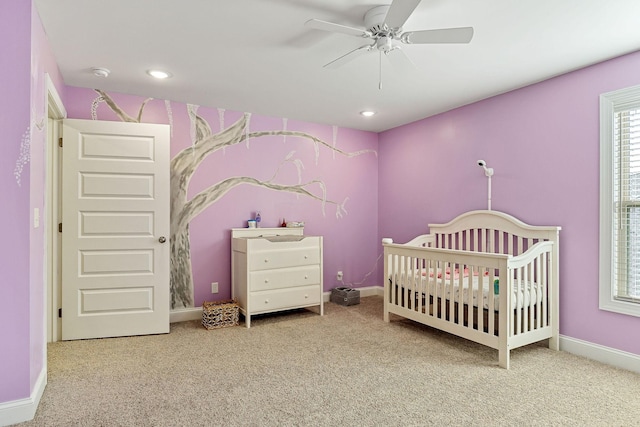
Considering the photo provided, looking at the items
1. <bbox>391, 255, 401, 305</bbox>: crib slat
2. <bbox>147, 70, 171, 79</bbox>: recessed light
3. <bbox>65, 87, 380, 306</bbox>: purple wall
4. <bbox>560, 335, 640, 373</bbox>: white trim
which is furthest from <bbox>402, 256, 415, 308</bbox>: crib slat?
<bbox>147, 70, 171, 79</bbox>: recessed light

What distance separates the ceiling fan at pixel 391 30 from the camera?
179 cm

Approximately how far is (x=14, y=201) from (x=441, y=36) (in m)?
2.41

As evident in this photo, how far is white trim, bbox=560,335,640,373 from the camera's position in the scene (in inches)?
99.7

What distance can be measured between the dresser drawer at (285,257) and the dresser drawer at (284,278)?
5 cm

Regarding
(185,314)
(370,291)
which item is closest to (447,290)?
(370,291)

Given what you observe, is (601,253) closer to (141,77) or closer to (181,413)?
(181,413)

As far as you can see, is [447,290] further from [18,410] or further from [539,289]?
[18,410]

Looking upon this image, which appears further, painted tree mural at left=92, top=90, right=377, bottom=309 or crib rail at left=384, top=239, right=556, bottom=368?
painted tree mural at left=92, top=90, right=377, bottom=309

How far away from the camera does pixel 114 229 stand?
3.22 metres

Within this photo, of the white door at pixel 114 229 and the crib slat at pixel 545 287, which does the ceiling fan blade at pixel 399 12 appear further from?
the white door at pixel 114 229

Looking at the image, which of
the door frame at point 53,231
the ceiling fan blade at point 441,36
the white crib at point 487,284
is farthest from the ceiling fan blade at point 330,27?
the door frame at point 53,231

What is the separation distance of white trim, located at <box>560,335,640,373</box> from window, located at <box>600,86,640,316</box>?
11.7 inches

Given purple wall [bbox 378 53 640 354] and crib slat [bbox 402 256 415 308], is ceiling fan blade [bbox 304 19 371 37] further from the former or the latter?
crib slat [bbox 402 256 415 308]

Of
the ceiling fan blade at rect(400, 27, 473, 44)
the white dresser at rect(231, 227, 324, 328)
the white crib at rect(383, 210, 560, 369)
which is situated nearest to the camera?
the ceiling fan blade at rect(400, 27, 473, 44)
